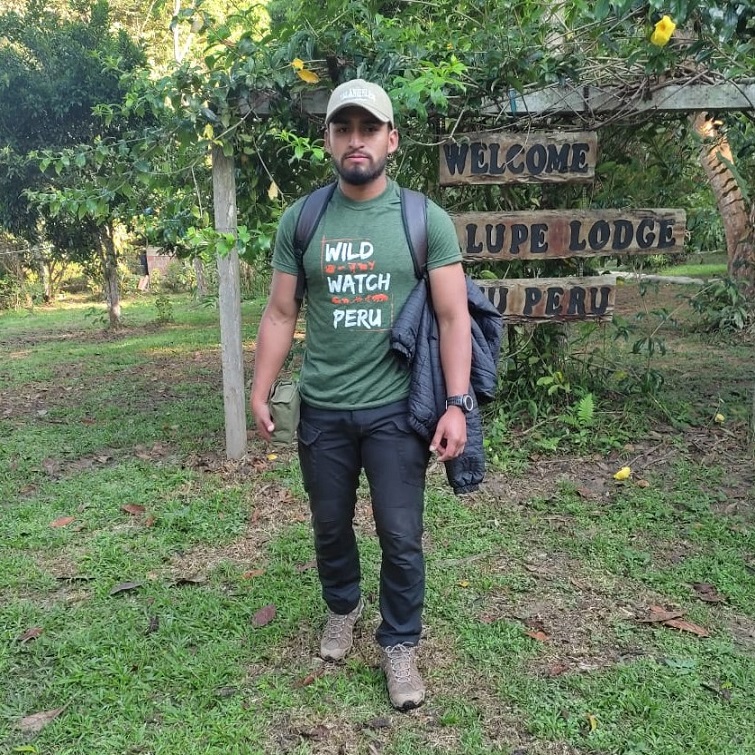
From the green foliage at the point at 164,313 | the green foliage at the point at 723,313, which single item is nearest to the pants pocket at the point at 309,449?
the green foliage at the point at 723,313

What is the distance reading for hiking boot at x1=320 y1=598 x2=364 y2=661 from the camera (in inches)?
104

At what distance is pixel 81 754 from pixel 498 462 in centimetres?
292

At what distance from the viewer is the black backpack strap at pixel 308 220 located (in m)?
2.27

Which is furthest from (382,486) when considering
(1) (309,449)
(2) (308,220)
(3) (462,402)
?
(2) (308,220)

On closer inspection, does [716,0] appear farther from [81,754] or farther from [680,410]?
[81,754]

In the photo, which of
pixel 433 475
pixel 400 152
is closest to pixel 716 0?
pixel 400 152

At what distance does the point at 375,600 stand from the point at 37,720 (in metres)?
1.33

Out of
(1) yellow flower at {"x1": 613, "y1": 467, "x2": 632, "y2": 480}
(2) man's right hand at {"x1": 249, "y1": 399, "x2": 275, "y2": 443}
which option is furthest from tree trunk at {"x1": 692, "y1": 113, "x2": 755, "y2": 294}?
(2) man's right hand at {"x1": 249, "y1": 399, "x2": 275, "y2": 443}

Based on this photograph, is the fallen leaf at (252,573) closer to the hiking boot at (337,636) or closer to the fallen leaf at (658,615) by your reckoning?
the hiking boot at (337,636)

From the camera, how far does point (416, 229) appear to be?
2205 millimetres

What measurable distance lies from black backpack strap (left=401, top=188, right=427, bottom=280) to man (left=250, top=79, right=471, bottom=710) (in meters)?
0.02

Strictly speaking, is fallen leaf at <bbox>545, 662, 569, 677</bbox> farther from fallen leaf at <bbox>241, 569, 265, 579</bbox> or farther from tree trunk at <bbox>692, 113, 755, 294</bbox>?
tree trunk at <bbox>692, 113, 755, 294</bbox>

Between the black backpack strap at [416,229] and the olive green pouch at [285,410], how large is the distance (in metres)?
0.58

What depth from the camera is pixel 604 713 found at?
233 centimetres
